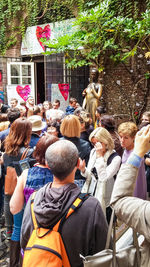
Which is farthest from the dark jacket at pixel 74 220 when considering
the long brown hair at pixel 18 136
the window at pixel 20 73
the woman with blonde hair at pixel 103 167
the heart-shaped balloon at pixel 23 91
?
the window at pixel 20 73

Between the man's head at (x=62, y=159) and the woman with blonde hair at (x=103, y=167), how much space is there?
87 centimetres

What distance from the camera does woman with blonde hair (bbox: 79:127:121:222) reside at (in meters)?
2.43

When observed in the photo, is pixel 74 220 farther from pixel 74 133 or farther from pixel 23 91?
pixel 23 91

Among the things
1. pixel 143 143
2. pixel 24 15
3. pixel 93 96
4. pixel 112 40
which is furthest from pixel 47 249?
pixel 24 15

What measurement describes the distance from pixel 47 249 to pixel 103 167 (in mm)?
1258

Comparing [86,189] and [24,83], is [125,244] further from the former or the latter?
[24,83]

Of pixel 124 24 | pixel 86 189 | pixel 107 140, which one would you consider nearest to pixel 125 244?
pixel 86 189

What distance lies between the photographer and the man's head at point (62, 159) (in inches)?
56.9

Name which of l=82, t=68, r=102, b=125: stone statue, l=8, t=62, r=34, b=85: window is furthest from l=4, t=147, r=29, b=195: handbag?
l=8, t=62, r=34, b=85: window

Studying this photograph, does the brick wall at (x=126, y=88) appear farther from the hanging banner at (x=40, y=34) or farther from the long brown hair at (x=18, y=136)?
the long brown hair at (x=18, y=136)

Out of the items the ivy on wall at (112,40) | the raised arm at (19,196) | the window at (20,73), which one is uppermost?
the ivy on wall at (112,40)

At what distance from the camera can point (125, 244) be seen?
1324 mm

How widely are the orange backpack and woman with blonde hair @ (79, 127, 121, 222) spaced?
1081 mm

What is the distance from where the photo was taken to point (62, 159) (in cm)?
145
